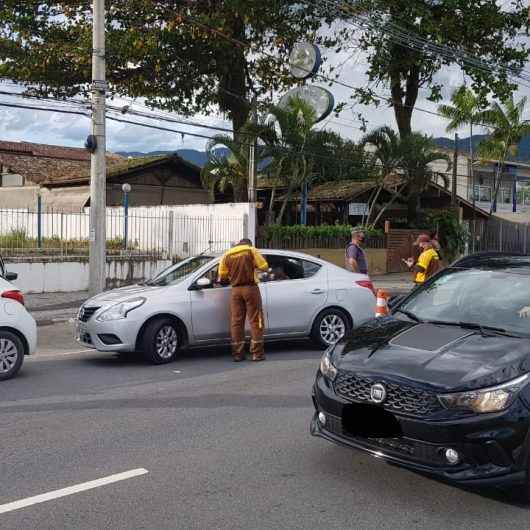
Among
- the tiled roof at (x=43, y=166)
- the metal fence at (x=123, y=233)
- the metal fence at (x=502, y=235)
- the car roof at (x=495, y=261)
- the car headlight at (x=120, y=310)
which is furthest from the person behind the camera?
the metal fence at (x=502, y=235)

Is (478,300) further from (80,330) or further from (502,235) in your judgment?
(502,235)

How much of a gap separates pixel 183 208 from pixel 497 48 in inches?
607

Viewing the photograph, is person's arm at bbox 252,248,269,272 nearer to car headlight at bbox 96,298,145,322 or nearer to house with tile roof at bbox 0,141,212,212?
car headlight at bbox 96,298,145,322

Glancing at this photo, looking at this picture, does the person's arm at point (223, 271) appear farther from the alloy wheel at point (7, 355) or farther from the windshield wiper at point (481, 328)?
the windshield wiper at point (481, 328)

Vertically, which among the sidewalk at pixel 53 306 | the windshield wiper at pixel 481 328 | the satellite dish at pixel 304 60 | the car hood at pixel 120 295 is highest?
the satellite dish at pixel 304 60

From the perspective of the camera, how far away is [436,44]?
25.3 m

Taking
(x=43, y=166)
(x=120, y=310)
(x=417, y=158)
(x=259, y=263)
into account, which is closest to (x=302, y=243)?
(x=417, y=158)

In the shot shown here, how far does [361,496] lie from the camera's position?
4492 mm

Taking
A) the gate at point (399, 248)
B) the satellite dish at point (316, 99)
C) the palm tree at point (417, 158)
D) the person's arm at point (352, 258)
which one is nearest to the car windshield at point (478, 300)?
the person's arm at point (352, 258)

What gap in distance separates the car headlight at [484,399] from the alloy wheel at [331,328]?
20.2 feet

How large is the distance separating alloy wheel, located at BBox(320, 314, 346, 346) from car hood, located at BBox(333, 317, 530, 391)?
515cm

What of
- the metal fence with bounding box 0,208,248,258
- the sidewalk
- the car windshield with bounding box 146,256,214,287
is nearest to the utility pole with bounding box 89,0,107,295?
the sidewalk

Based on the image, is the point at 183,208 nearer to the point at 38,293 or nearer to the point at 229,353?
the point at 38,293

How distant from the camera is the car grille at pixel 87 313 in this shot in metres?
9.05
